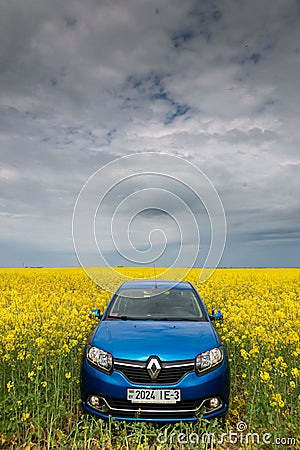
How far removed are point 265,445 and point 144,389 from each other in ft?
4.52

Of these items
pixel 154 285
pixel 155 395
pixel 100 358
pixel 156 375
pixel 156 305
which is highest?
pixel 154 285

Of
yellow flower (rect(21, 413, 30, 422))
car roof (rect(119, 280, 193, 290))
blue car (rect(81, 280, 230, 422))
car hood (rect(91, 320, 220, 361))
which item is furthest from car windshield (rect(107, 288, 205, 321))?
yellow flower (rect(21, 413, 30, 422))

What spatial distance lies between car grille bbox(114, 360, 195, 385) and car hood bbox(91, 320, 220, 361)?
0.06m

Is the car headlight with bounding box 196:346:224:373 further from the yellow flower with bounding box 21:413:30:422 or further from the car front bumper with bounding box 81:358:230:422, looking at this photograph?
the yellow flower with bounding box 21:413:30:422

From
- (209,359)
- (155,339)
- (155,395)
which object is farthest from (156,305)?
(155,395)

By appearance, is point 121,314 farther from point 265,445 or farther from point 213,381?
point 265,445

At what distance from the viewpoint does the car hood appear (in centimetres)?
387

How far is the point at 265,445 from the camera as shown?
12.5 ft

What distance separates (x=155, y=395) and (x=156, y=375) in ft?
0.60

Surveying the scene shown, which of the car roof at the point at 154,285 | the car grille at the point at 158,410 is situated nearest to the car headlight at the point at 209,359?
the car grille at the point at 158,410

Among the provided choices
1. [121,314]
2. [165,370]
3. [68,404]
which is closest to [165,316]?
[121,314]

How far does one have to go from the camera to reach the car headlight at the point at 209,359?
386cm

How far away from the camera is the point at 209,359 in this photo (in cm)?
395

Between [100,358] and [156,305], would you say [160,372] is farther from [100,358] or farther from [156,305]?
[156,305]
